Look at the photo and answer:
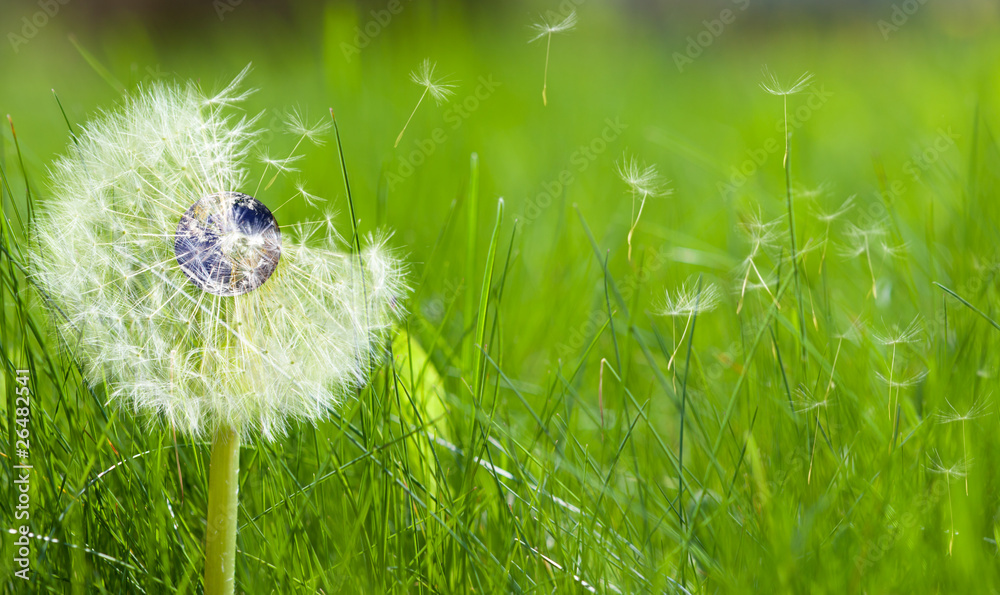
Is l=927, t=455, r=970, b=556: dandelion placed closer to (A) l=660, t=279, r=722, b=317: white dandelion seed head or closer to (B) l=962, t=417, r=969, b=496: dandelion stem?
(B) l=962, t=417, r=969, b=496: dandelion stem

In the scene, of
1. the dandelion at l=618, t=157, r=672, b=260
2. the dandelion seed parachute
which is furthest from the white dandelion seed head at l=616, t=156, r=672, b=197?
the dandelion seed parachute

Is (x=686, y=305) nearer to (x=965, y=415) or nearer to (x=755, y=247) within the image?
(x=755, y=247)

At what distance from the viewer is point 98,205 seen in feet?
3.20

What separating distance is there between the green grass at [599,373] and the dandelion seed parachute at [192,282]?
5.0 inches

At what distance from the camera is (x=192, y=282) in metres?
0.89

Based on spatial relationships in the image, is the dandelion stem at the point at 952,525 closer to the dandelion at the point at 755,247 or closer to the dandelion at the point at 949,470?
the dandelion at the point at 949,470

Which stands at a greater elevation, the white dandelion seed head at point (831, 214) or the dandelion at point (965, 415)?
the white dandelion seed head at point (831, 214)

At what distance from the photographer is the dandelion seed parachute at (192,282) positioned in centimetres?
87

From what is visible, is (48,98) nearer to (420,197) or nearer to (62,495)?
(420,197)

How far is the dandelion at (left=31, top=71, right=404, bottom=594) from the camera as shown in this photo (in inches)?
34.5

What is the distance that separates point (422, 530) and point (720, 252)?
1847 mm

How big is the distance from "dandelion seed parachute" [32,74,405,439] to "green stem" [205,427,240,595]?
0.03 metres

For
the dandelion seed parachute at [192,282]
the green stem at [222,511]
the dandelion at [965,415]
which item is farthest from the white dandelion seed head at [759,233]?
the green stem at [222,511]

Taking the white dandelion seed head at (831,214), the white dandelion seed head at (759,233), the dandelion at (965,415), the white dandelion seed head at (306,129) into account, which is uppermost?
the white dandelion seed head at (306,129)
